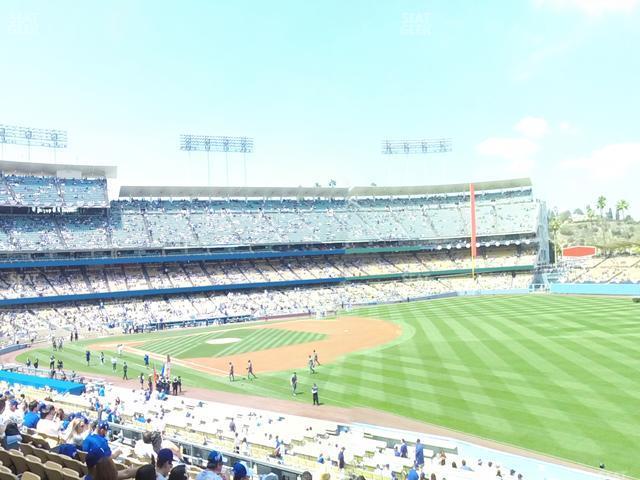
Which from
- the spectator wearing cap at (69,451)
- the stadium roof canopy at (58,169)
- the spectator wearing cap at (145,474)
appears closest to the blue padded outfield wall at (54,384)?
the spectator wearing cap at (69,451)

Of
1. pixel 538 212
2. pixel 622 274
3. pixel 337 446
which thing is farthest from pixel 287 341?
pixel 538 212

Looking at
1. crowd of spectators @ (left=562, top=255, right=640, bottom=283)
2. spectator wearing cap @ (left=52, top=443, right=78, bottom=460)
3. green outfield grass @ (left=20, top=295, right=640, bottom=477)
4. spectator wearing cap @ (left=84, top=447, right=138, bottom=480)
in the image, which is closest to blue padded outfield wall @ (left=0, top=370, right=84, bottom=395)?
green outfield grass @ (left=20, top=295, right=640, bottom=477)

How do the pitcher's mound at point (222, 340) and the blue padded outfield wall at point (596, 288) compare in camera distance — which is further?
the blue padded outfield wall at point (596, 288)

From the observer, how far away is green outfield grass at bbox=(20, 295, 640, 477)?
1761 cm

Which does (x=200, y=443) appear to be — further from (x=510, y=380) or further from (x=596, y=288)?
(x=596, y=288)

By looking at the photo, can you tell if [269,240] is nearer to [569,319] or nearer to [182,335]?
[182,335]

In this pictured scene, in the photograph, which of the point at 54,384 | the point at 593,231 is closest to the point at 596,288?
the point at 54,384

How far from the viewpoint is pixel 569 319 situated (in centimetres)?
4091

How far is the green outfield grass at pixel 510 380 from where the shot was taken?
57.8 ft

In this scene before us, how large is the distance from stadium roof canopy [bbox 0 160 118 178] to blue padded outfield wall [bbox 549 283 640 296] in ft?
201

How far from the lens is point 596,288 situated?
62.5 m

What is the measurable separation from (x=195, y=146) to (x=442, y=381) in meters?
64.5

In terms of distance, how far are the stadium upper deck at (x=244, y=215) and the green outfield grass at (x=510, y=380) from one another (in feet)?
76.5

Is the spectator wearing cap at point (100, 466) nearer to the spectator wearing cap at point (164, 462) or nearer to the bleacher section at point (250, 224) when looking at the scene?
the spectator wearing cap at point (164, 462)
